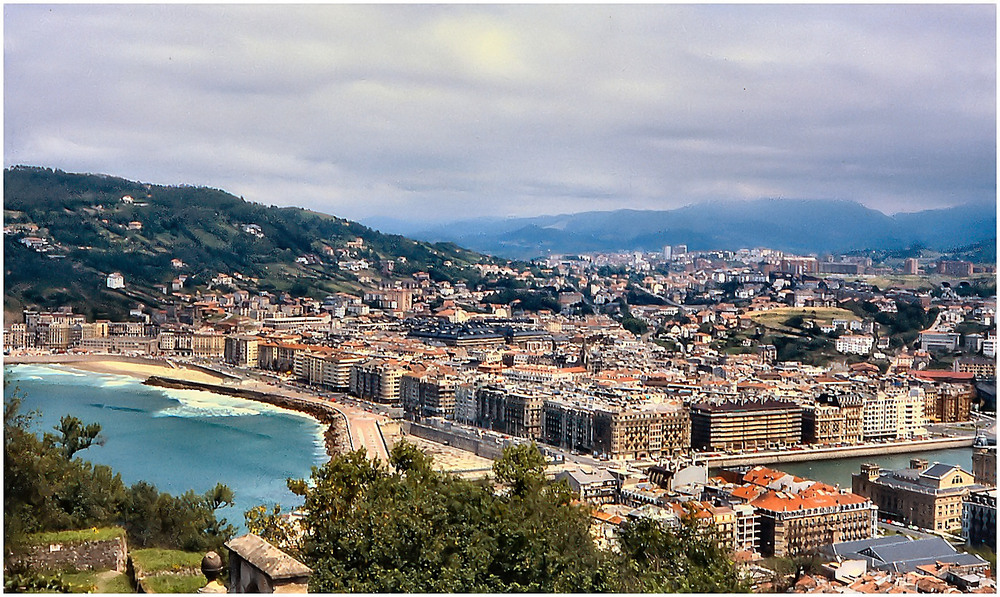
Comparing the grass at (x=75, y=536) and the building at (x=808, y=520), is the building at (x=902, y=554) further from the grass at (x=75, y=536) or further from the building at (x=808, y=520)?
the grass at (x=75, y=536)

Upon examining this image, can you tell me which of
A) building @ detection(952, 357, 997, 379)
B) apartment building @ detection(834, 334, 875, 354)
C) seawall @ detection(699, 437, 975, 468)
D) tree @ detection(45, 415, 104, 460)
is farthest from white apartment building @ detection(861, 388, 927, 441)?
tree @ detection(45, 415, 104, 460)

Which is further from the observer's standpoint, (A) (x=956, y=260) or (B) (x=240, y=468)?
(A) (x=956, y=260)

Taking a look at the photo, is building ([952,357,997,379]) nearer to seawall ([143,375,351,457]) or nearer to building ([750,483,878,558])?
seawall ([143,375,351,457])

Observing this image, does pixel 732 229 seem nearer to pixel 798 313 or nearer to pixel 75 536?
pixel 798 313

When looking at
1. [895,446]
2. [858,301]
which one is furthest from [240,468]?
[858,301]

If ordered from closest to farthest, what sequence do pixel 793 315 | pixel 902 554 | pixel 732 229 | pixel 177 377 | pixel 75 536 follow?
1. pixel 75 536
2. pixel 902 554
3. pixel 177 377
4. pixel 793 315
5. pixel 732 229

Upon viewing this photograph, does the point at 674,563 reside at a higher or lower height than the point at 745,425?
higher

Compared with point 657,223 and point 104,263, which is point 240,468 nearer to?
point 104,263

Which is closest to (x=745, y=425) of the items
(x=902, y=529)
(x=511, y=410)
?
(x=511, y=410)
